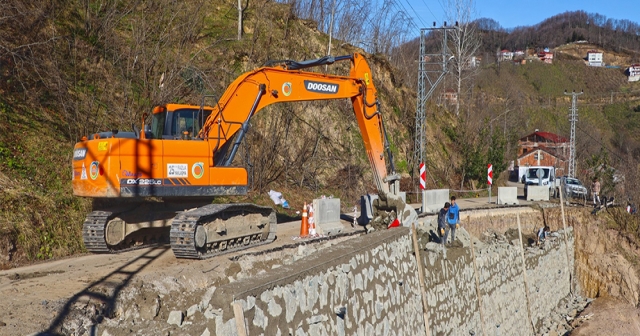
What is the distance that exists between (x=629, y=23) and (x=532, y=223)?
7768 inches

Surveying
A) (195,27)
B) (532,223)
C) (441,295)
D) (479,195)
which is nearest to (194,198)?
(441,295)

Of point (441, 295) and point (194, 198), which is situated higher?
point (194, 198)

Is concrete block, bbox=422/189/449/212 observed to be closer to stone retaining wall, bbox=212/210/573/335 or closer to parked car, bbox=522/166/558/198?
stone retaining wall, bbox=212/210/573/335

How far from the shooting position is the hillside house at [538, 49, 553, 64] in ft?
445

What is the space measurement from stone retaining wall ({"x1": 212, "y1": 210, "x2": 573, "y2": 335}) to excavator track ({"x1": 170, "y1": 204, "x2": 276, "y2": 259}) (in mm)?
3207

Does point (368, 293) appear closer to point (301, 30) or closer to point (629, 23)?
point (301, 30)

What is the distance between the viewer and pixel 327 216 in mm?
15602

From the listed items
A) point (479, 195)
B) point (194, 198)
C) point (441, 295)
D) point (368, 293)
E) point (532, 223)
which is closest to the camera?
point (368, 293)

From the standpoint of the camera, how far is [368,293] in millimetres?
8359

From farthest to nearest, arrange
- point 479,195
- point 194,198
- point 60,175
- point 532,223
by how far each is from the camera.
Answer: point 479,195 < point 532,223 < point 60,175 < point 194,198

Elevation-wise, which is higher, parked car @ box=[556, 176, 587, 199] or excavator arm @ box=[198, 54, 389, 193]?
excavator arm @ box=[198, 54, 389, 193]

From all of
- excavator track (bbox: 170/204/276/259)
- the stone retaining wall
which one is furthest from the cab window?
the stone retaining wall

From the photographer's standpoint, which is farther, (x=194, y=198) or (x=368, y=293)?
(x=194, y=198)

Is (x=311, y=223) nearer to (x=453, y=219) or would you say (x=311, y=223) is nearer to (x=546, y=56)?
(x=453, y=219)
